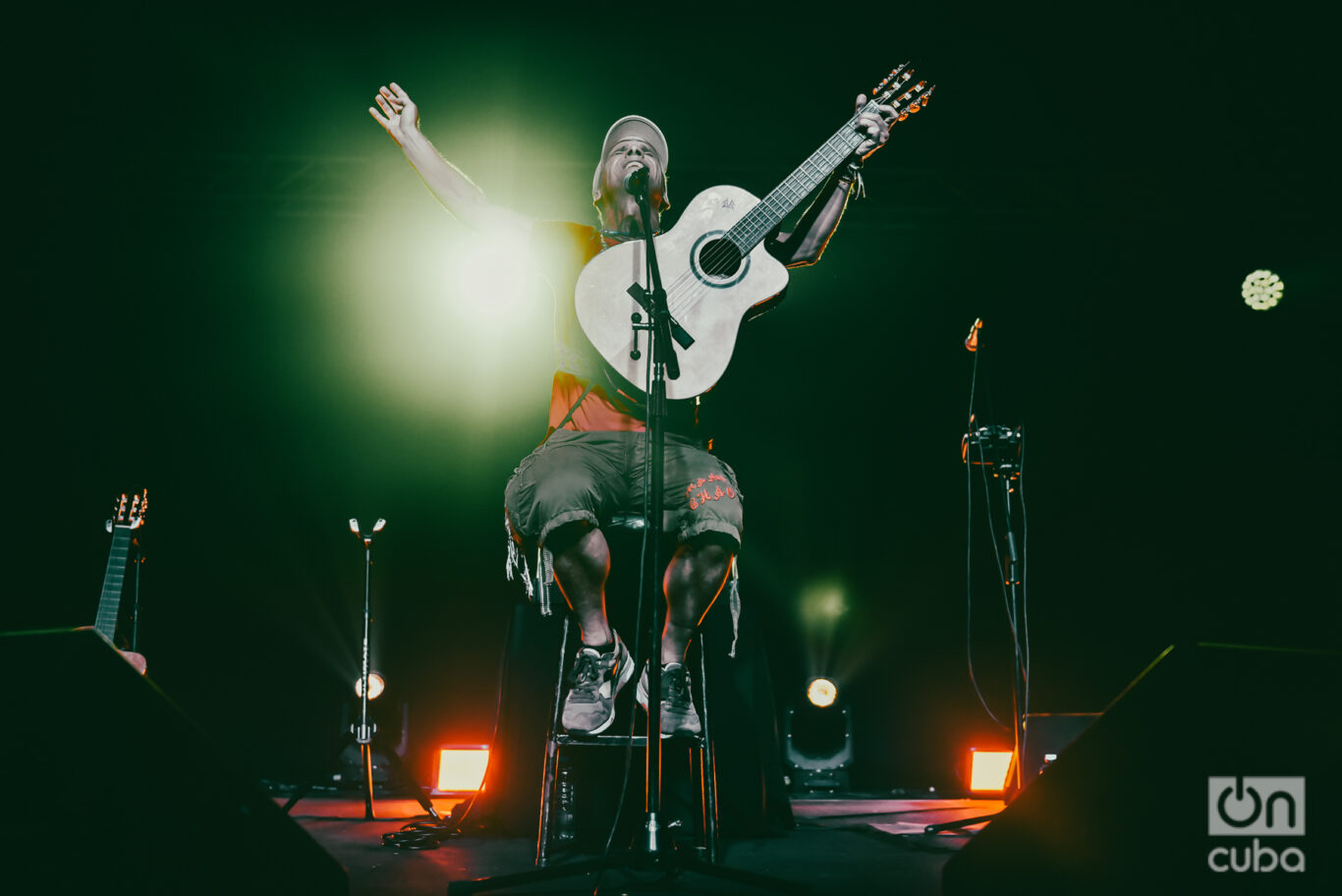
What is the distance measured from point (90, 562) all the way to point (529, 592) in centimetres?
362

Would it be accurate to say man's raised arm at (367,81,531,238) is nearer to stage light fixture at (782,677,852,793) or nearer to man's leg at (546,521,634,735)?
man's leg at (546,521,634,735)

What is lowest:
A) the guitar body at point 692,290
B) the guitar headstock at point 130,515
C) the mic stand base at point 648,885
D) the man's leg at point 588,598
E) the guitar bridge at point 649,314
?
the mic stand base at point 648,885

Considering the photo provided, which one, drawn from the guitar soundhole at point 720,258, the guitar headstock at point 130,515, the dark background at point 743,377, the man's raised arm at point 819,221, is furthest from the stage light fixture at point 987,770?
the guitar headstock at point 130,515

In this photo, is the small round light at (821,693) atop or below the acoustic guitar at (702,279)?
below

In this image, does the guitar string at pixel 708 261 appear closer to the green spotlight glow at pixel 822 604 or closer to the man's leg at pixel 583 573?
the man's leg at pixel 583 573

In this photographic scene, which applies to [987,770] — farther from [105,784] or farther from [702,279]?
[105,784]

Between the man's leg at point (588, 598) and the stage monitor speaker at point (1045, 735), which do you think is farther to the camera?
the stage monitor speaker at point (1045, 735)

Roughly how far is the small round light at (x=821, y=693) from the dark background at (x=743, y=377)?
0.18 metres

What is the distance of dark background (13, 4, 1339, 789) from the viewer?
16.1ft

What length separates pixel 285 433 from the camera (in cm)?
527

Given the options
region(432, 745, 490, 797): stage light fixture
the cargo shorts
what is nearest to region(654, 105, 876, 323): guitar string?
the cargo shorts

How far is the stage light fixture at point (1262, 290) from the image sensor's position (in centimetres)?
536

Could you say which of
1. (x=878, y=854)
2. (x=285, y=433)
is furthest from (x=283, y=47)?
(x=878, y=854)

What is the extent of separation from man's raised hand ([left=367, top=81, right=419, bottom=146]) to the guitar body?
2.63 ft
